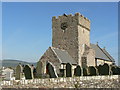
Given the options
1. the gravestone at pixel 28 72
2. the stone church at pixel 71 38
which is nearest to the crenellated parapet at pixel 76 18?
the stone church at pixel 71 38

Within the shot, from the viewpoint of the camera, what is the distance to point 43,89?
A: 9711mm

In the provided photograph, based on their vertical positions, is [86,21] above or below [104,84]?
above

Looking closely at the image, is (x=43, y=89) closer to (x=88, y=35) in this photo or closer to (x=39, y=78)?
(x=39, y=78)

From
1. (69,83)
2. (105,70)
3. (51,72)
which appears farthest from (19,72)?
(105,70)

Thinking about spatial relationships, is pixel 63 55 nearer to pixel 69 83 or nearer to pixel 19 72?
pixel 69 83

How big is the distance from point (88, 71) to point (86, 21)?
26693 millimetres

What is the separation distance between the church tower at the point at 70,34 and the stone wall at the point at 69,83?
2151 centimetres

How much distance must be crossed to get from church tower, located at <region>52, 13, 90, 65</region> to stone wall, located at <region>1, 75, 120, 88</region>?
21.5 metres

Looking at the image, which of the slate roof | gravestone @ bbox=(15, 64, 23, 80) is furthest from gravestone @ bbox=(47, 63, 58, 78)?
the slate roof

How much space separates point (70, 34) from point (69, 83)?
26974 millimetres

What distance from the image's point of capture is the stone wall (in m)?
9.09

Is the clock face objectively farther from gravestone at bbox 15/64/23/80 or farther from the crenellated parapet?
gravestone at bbox 15/64/23/80

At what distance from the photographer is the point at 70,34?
37844 millimetres

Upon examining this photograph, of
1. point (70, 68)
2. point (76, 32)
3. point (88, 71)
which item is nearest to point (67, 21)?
point (76, 32)
